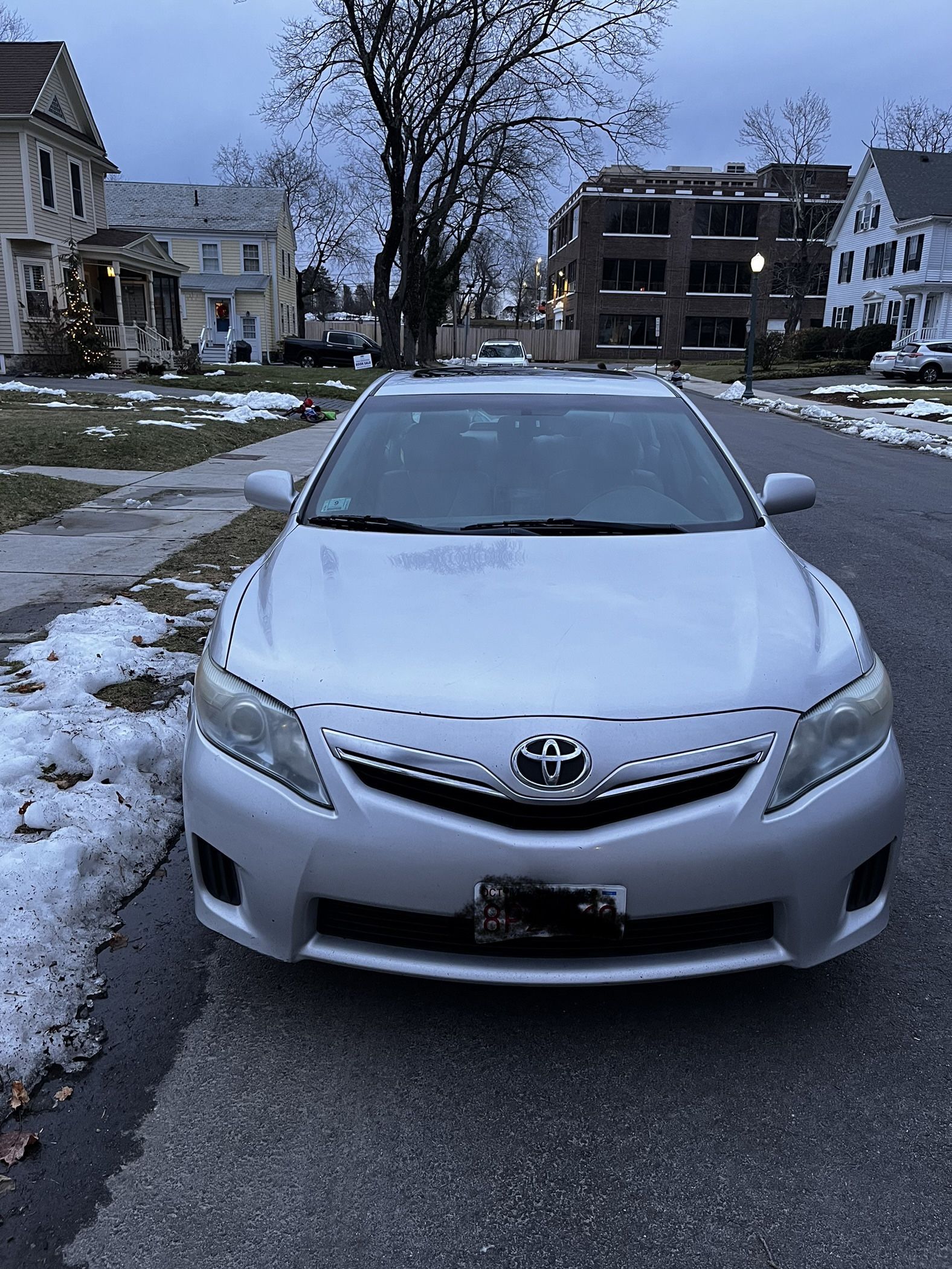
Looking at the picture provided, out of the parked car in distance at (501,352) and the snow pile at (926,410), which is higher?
the parked car in distance at (501,352)

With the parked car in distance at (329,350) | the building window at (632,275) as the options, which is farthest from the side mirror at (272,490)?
the building window at (632,275)

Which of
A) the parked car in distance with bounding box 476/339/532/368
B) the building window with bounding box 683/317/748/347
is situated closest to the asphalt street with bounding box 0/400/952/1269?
the parked car in distance with bounding box 476/339/532/368

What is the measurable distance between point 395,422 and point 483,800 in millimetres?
2323

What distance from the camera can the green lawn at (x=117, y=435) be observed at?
12523 millimetres

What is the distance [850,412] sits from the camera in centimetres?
2488

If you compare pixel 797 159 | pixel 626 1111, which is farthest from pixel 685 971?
pixel 797 159

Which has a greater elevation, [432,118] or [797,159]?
[797,159]

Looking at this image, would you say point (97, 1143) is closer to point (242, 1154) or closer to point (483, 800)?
point (242, 1154)

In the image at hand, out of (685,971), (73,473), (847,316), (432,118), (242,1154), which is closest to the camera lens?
(242,1154)

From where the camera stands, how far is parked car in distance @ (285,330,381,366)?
148 ft

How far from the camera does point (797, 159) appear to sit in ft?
210

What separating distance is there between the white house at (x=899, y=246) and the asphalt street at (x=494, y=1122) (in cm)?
4955

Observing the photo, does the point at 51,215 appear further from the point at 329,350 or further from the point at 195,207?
the point at 195,207

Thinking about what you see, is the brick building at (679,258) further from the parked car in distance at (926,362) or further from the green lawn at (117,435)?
the green lawn at (117,435)
